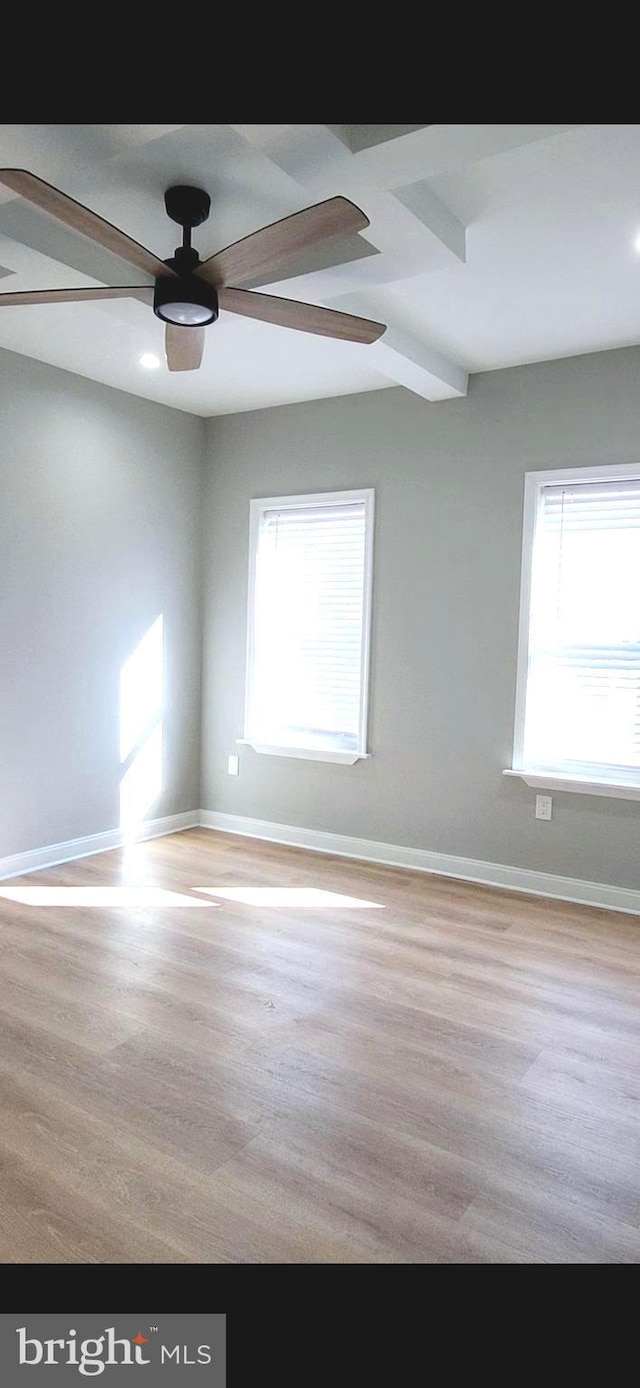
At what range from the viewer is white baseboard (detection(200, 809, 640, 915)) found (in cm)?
383

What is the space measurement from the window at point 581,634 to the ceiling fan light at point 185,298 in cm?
215

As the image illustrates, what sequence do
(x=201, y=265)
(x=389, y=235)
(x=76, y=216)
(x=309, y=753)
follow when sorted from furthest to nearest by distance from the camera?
(x=309, y=753), (x=389, y=235), (x=201, y=265), (x=76, y=216)

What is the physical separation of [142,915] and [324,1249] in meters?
2.10

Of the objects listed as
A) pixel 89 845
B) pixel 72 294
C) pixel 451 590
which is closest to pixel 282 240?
pixel 72 294

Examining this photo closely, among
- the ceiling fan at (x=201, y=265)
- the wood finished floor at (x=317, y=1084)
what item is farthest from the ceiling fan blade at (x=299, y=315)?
the wood finished floor at (x=317, y=1084)

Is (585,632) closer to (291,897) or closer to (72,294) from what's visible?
(291,897)

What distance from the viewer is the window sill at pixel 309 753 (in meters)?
4.59

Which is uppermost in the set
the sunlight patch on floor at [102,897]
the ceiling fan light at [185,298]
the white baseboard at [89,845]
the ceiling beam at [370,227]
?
the ceiling beam at [370,227]

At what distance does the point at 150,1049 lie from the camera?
237 centimetres

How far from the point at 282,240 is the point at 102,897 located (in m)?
2.93

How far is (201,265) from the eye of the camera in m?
2.15

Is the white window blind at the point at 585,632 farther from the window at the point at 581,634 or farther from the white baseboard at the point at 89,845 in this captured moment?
the white baseboard at the point at 89,845

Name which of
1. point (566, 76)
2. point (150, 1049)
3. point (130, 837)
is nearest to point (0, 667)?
point (130, 837)

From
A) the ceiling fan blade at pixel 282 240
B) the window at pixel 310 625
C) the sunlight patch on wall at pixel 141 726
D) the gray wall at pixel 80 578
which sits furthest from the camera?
the sunlight patch on wall at pixel 141 726
